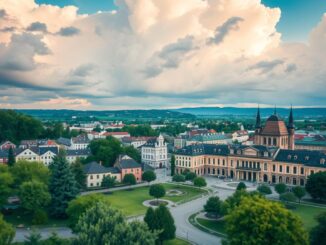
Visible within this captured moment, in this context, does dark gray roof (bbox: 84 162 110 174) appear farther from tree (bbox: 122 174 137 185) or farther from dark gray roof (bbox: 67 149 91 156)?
dark gray roof (bbox: 67 149 91 156)

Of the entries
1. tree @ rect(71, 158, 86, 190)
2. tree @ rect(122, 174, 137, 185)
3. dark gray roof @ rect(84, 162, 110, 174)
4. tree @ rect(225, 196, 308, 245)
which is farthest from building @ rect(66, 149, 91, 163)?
tree @ rect(225, 196, 308, 245)

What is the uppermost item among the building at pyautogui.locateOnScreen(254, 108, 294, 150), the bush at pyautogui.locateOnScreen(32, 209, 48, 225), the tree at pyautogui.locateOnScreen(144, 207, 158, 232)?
the building at pyautogui.locateOnScreen(254, 108, 294, 150)

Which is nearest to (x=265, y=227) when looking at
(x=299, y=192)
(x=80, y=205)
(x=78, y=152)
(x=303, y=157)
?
(x=80, y=205)

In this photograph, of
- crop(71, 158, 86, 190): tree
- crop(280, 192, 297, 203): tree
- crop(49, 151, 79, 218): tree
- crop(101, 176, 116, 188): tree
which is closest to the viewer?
crop(49, 151, 79, 218): tree

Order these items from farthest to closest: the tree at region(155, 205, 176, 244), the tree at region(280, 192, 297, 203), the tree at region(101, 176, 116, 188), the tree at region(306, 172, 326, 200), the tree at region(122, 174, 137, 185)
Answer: the tree at region(122, 174, 137, 185) → the tree at region(101, 176, 116, 188) → the tree at region(306, 172, 326, 200) → the tree at region(280, 192, 297, 203) → the tree at region(155, 205, 176, 244)

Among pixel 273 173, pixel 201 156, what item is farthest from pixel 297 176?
pixel 201 156

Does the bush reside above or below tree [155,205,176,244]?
below

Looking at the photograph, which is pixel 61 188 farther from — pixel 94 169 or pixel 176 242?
pixel 94 169
